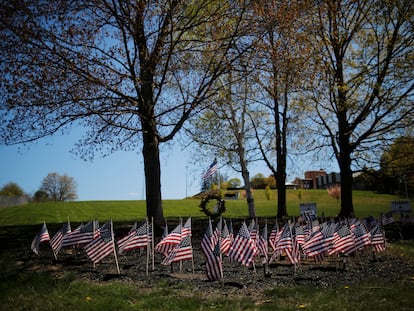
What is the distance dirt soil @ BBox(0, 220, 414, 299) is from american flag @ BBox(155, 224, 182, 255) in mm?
446

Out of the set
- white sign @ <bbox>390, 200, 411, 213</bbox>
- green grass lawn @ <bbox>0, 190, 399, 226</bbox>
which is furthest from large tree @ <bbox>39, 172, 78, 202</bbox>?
white sign @ <bbox>390, 200, 411, 213</bbox>

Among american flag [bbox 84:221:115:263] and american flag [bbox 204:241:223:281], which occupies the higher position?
american flag [bbox 84:221:115:263]

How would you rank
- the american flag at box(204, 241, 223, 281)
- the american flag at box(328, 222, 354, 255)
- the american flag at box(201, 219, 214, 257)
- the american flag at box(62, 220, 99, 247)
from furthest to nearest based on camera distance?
the american flag at box(62, 220, 99, 247), the american flag at box(328, 222, 354, 255), the american flag at box(201, 219, 214, 257), the american flag at box(204, 241, 223, 281)

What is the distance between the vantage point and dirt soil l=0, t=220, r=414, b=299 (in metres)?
7.55

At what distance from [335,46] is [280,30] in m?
7.40

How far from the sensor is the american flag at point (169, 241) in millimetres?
9096

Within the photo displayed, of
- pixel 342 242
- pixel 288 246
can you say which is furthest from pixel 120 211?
pixel 342 242

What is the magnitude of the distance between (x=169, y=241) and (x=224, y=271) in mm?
1362

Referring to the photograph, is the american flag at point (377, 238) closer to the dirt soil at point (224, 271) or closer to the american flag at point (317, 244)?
the dirt soil at point (224, 271)

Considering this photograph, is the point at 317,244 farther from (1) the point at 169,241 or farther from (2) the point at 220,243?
(1) the point at 169,241

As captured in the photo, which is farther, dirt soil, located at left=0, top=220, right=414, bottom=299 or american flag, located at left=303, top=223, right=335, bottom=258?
american flag, located at left=303, top=223, right=335, bottom=258

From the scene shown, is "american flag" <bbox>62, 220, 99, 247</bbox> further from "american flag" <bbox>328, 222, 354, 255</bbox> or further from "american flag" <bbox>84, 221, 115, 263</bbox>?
"american flag" <bbox>328, 222, 354, 255</bbox>

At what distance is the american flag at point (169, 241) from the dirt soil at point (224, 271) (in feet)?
1.46

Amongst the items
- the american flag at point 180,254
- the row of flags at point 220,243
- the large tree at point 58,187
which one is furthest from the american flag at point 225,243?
the large tree at point 58,187
